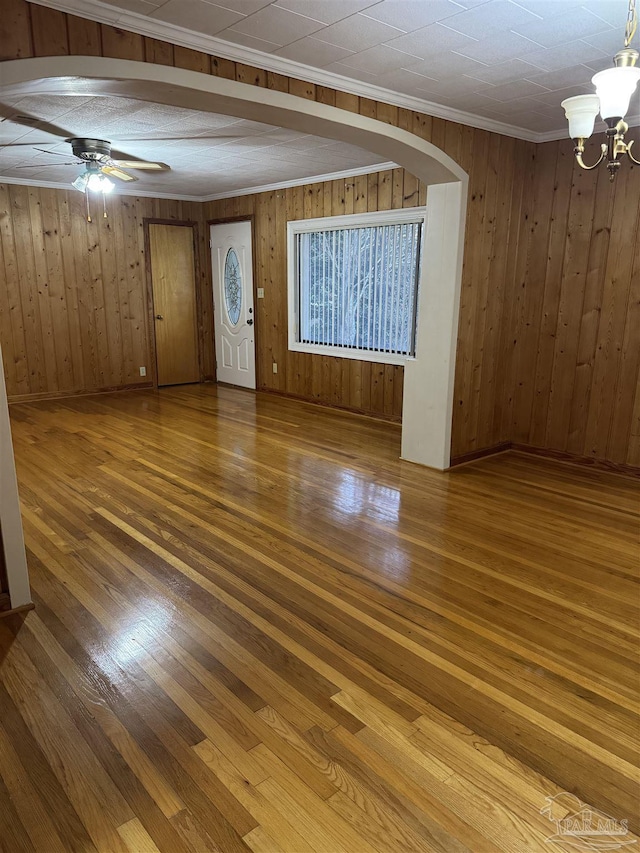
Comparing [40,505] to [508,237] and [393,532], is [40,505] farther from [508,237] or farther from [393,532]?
[508,237]

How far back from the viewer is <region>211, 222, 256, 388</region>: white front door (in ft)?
25.0

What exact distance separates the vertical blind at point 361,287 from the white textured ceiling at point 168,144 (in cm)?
71

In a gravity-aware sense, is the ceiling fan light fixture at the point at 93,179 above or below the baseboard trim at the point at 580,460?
above

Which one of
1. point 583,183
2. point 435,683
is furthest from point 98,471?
point 583,183

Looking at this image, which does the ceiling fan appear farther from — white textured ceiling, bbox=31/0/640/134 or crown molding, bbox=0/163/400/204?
white textured ceiling, bbox=31/0/640/134

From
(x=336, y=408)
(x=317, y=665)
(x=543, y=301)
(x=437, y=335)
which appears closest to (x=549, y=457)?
(x=543, y=301)

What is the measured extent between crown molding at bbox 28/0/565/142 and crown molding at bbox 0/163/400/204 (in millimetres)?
1618

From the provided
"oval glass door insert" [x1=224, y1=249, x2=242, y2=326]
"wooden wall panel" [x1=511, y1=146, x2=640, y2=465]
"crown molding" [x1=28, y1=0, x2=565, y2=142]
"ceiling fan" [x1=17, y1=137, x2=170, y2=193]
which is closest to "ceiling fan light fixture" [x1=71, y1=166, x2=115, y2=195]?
"ceiling fan" [x1=17, y1=137, x2=170, y2=193]

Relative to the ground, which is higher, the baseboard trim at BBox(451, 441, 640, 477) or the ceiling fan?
the ceiling fan

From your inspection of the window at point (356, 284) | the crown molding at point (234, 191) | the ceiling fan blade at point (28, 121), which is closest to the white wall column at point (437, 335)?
the window at point (356, 284)

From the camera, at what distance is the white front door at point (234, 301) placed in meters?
7.62

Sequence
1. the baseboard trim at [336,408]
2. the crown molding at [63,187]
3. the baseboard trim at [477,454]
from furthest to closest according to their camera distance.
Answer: the crown molding at [63,187] < the baseboard trim at [336,408] < the baseboard trim at [477,454]

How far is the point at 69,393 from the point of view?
721 centimetres

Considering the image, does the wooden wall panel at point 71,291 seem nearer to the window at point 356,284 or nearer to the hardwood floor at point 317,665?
the window at point 356,284
